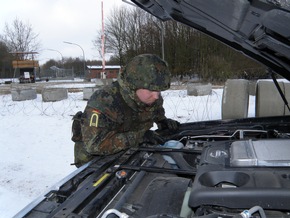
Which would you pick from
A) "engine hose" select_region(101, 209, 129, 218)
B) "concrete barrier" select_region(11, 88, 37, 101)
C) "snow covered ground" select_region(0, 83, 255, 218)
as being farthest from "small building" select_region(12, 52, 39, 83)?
"engine hose" select_region(101, 209, 129, 218)

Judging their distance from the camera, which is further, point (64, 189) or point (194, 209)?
point (64, 189)

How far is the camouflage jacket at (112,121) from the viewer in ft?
8.10

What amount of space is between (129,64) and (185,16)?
3.70ft

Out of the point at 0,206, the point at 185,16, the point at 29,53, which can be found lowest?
the point at 0,206

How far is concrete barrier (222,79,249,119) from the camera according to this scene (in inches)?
203

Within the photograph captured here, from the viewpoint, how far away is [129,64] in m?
2.87

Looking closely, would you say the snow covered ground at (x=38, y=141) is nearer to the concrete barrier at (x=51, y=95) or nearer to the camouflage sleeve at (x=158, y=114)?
the concrete barrier at (x=51, y=95)

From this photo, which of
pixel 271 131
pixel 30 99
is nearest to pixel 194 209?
pixel 271 131

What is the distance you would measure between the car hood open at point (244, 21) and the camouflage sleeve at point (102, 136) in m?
1.03

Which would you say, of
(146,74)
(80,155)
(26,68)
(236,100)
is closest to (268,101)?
(236,100)

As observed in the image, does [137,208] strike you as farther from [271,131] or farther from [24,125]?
[24,125]

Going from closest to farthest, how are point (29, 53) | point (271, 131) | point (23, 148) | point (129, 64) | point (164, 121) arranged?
point (271, 131) → point (129, 64) → point (164, 121) → point (23, 148) → point (29, 53)

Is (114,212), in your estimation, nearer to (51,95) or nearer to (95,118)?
(95,118)

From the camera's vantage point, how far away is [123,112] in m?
2.79
